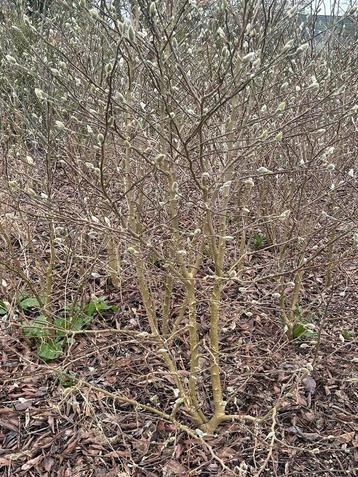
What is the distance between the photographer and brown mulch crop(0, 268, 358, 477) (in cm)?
249

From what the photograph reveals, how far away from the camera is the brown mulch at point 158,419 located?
98.1 inches

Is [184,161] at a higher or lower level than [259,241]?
higher

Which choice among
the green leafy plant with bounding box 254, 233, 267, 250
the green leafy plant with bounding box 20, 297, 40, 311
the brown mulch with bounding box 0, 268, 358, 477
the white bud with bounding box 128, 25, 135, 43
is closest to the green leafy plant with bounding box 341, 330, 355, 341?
the brown mulch with bounding box 0, 268, 358, 477

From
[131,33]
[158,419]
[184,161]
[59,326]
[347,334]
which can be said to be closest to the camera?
[131,33]

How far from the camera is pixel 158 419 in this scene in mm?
2734

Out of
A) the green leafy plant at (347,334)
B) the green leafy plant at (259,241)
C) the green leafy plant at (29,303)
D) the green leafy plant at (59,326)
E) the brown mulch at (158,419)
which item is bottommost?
the brown mulch at (158,419)

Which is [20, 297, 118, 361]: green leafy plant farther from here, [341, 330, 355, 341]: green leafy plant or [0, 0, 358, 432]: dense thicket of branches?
[341, 330, 355, 341]: green leafy plant

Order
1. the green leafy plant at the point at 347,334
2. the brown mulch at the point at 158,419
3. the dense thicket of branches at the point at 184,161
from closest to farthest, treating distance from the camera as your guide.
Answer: the dense thicket of branches at the point at 184,161 < the brown mulch at the point at 158,419 < the green leafy plant at the point at 347,334

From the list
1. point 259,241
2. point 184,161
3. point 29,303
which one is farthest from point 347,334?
point 29,303

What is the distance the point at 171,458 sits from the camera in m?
2.55

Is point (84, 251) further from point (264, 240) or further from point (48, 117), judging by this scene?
point (264, 240)

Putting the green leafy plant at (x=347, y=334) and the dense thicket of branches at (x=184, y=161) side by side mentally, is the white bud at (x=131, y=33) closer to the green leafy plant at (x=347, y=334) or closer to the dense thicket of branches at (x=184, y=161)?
the dense thicket of branches at (x=184, y=161)

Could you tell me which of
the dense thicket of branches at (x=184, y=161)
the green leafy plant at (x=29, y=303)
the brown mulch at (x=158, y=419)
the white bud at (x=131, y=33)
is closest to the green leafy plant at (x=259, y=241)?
the dense thicket of branches at (x=184, y=161)

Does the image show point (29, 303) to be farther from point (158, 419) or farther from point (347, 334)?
point (347, 334)
